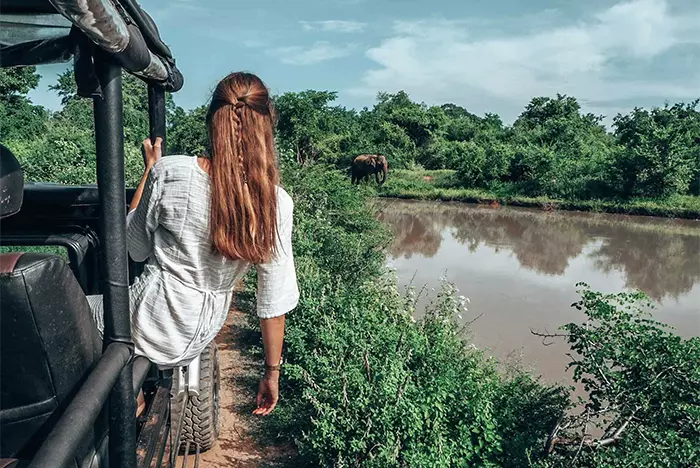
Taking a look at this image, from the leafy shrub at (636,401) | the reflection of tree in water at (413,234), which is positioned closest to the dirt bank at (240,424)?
the leafy shrub at (636,401)

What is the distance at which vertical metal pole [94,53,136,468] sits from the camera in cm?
120

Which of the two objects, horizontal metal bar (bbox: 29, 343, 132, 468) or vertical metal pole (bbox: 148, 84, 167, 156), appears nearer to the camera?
horizontal metal bar (bbox: 29, 343, 132, 468)

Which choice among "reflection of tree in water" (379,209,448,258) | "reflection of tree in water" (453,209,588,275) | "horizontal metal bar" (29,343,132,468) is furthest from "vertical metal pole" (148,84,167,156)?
"reflection of tree in water" (453,209,588,275)

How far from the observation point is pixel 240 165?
1574mm

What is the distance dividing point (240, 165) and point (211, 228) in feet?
0.63

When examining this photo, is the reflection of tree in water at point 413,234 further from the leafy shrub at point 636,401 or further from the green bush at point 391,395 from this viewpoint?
the leafy shrub at point 636,401

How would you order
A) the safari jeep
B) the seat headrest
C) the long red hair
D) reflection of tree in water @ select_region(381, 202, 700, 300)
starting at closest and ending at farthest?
the safari jeep
the seat headrest
the long red hair
reflection of tree in water @ select_region(381, 202, 700, 300)

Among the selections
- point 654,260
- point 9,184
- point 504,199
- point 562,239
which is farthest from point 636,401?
point 504,199

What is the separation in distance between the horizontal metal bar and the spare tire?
1.98m

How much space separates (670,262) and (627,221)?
6.23m

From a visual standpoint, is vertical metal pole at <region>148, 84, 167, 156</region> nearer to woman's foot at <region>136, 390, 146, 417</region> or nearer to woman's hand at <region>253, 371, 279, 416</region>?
woman's foot at <region>136, 390, 146, 417</region>

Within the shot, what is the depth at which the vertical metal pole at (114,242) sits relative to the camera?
3.95ft

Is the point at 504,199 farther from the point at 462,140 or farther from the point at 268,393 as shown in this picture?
the point at 268,393

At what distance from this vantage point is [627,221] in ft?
65.9
